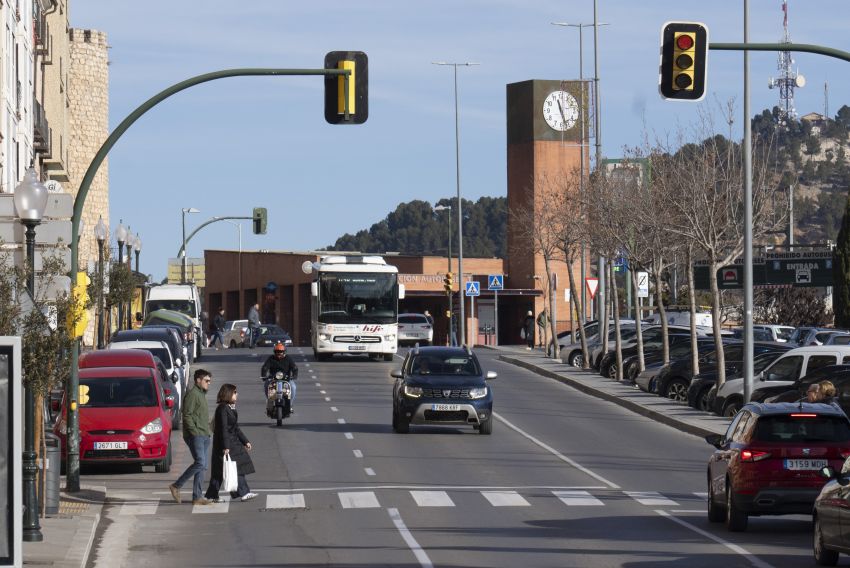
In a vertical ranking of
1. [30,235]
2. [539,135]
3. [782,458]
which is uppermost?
[539,135]

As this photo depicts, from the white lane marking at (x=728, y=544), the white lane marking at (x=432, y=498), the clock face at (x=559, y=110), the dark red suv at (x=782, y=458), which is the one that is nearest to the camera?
the white lane marking at (x=728, y=544)

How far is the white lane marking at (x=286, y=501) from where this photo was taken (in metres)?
20.9

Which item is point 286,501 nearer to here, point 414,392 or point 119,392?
point 119,392

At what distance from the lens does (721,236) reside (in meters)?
39.7

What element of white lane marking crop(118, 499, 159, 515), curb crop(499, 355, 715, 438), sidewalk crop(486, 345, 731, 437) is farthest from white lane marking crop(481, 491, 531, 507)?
sidewalk crop(486, 345, 731, 437)

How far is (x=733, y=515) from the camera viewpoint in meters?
17.9

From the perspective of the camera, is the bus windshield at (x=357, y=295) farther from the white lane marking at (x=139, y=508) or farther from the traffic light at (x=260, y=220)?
the white lane marking at (x=139, y=508)

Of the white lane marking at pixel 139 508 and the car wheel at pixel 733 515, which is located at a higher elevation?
the car wheel at pixel 733 515

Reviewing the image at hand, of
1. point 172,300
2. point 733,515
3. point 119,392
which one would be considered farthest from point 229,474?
point 172,300

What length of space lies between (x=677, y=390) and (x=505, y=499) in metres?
20.7

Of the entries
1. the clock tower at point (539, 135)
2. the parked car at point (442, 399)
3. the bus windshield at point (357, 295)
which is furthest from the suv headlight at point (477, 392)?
the clock tower at point (539, 135)

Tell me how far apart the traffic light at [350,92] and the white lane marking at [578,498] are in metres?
5.87

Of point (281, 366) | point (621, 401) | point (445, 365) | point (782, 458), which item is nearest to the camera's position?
point (782, 458)

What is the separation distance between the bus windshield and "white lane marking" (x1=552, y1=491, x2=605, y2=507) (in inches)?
1122
